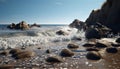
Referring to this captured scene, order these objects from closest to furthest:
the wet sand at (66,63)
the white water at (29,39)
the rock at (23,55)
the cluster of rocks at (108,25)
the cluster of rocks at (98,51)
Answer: the wet sand at (66,63), the cluster of rocks at (98,51), the rock at (23,55), the white water at (29,39), the cluster of rocks at (108,25)

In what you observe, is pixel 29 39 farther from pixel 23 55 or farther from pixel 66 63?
pixel 66 63

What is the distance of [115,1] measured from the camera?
139 feet

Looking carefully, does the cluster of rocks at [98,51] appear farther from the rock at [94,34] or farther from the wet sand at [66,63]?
Answer: the rock at [94,34]

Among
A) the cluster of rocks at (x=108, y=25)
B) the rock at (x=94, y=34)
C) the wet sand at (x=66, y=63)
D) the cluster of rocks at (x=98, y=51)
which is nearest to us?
the wet sand at (x=66, y=63)

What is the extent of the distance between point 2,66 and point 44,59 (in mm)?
3137

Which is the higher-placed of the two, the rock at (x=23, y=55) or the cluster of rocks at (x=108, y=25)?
the cluster of rocks at (x=108, y=25)

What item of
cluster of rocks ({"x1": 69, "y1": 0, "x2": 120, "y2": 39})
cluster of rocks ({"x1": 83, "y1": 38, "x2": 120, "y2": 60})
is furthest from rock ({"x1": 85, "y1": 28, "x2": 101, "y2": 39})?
cluster of rocks ({"x1": 83, "y1": 38, "x2": 120, "y2": 60})

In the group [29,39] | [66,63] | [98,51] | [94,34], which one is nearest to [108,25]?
[94,34]

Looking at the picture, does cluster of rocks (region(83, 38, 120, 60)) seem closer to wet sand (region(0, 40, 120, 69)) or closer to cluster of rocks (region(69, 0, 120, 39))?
wet sand (region(0, 40, 120, 69))

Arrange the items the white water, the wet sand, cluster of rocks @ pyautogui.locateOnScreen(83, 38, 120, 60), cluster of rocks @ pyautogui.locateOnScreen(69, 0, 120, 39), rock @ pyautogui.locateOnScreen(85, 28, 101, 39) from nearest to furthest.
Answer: the wet sand
cluster of rocks @ pyautogui.locateOnScreen(83, 38, 120, 60)
the white water
rock @ pyautogui.locateOnScreen(85, 28, 101, 39)
cluster of rocks @ pyautogui.locateOnScreen(69, 0, 120, 39)

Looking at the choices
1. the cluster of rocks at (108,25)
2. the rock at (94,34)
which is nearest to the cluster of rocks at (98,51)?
the rock at (94,34)

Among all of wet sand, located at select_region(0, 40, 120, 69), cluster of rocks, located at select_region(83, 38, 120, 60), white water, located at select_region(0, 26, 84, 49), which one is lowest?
white water, located at select_region(0, 26, 84, 49)

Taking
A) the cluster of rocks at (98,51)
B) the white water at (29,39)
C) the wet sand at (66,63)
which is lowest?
the white water at (29,39)

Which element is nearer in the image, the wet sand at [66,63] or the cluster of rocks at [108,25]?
the wet sand at [66,63]
